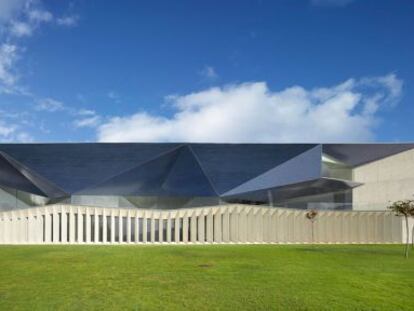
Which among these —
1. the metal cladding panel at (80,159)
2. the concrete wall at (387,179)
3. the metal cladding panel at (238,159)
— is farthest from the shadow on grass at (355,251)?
the metal cladding panel at (80,159)

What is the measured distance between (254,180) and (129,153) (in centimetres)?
905

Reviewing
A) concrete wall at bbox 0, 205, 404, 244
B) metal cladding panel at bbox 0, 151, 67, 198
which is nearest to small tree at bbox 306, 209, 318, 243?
concrete wall at bbox 0, 205, 404, 244

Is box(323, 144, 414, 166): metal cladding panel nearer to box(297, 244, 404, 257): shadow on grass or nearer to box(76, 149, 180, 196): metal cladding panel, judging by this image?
box(297, 244, 404, 257): shadow on grass

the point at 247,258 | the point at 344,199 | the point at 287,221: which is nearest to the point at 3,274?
the point at 247,258

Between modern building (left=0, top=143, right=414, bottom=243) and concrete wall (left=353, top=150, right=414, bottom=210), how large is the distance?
72mm

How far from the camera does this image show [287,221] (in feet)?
92.3

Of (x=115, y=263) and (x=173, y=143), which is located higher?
(x=173, y=143)

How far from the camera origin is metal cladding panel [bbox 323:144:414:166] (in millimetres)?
32688

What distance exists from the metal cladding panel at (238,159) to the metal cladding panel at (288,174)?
1.16 ft

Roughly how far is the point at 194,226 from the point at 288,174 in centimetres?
820

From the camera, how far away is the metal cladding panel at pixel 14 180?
30.3 m

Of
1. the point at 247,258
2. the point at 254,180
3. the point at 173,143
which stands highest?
the point at 173,143

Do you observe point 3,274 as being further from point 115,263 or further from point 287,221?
point 287,221

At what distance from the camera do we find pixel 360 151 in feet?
108
